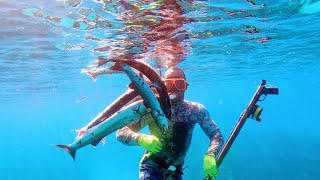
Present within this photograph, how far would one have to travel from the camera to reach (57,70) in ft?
75.9

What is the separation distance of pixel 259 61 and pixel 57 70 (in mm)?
18179

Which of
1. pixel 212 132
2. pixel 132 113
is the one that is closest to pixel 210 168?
pixel 212 132

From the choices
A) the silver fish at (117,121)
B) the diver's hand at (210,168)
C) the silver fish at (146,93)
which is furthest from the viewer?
the diver's hand at (210,168)

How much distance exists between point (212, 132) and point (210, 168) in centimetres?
99

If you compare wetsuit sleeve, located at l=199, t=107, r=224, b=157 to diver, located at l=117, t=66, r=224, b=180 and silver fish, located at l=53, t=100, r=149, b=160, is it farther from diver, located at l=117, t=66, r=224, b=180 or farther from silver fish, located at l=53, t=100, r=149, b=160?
silver fish, located at l=53, t=100, r=149, b=160

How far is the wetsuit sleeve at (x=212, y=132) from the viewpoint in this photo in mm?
5940

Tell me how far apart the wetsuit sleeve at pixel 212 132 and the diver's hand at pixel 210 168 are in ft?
0.60

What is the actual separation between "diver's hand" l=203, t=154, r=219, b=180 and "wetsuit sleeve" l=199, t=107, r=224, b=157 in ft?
0.60

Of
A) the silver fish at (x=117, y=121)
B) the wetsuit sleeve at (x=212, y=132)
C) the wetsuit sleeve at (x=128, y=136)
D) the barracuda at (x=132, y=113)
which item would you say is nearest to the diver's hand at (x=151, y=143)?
the wetsuit sleeve at (x=128, y=136)

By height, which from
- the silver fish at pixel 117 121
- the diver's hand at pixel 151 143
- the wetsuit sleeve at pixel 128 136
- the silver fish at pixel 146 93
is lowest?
the wetsuit sleeve at pixel 128 136

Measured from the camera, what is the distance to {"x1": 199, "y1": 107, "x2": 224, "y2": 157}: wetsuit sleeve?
234 inches

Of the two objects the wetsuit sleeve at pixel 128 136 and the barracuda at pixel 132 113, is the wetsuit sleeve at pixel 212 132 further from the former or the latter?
the barracuda at pixel 132 113

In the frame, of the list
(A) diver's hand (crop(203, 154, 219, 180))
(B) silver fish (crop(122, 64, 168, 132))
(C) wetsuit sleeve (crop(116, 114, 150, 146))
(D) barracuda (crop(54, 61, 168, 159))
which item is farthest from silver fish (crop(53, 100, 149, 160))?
(A) diver's hand (crop(203, 154, 219, 180))

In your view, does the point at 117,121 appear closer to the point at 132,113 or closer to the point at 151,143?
the point at 132,113
